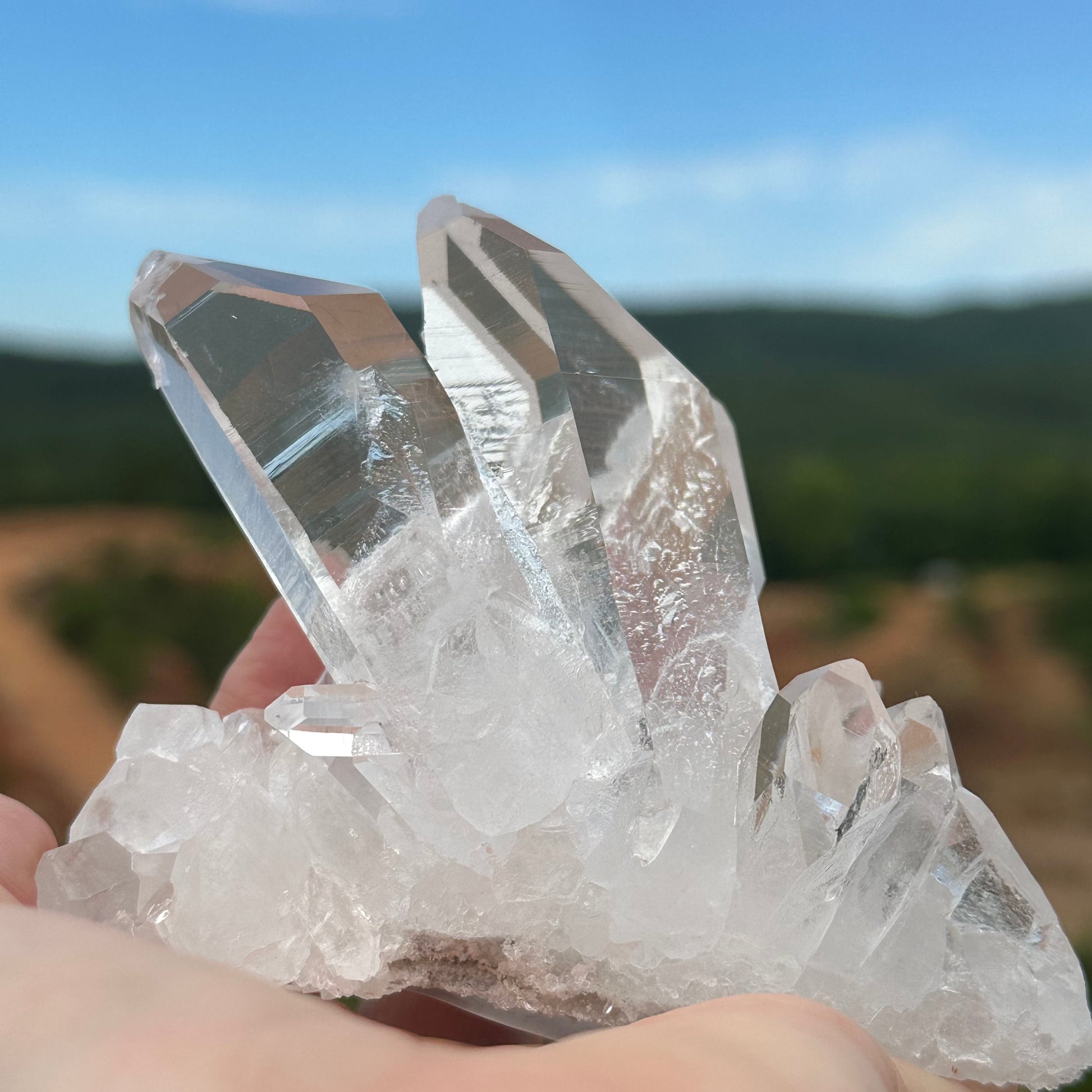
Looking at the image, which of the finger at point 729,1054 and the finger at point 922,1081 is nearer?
the finger at point 729,1054

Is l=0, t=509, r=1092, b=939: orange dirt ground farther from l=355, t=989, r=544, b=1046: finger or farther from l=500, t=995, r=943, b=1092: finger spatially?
l=500, t=995, r=943, b=1092: finger

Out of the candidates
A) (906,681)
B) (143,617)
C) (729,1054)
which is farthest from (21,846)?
(906,681)

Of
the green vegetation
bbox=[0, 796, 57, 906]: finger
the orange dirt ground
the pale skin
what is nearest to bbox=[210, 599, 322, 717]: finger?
bbox=[0, 796, 57, 906]: finger

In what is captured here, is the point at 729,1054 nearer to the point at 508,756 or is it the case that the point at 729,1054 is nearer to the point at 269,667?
the point at 508,756

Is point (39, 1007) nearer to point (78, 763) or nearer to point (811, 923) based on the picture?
point (811, 923)

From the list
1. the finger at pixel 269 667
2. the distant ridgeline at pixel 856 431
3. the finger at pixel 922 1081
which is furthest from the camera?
the distant ridgeline at pixel 856 431

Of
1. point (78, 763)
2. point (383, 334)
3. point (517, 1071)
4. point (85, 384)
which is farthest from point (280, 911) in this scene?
point (85, 384)

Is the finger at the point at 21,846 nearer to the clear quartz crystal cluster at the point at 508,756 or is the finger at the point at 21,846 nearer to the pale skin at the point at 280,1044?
the clear quartz crystal cluster at the point at 508,756

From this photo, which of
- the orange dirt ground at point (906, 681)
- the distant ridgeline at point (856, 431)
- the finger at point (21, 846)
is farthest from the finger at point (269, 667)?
the distant ridgeline at point (856, 431)
